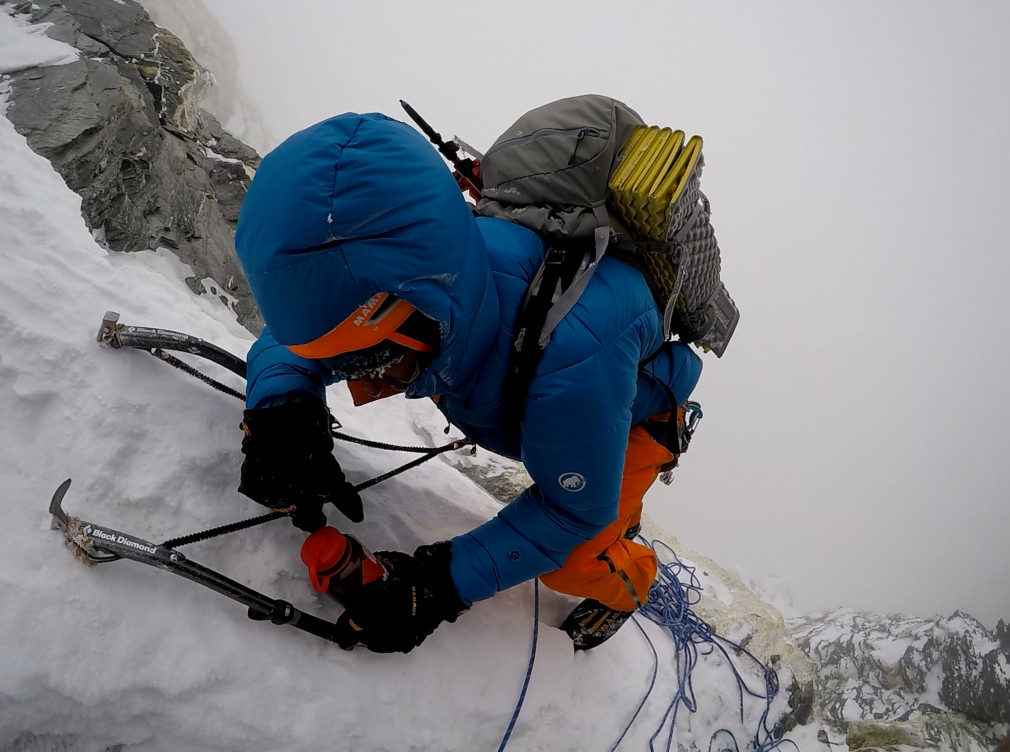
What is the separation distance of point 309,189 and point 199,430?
3.59 ft

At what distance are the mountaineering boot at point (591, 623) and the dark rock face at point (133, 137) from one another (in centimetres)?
333

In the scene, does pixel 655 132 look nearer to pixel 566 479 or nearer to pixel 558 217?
pixel 558 217

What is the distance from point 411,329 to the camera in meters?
1.40

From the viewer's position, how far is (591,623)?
2465 millimetres

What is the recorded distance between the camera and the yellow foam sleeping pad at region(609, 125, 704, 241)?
5.65 feet

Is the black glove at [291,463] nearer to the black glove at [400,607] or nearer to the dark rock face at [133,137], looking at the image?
the black glove at [400,607]

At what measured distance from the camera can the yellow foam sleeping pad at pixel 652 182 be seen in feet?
5.65

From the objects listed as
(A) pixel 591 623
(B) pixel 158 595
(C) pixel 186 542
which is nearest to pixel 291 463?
(C) pixel 186 542

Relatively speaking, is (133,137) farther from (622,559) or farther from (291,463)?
(622,559)

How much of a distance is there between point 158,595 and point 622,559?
4.95 ft

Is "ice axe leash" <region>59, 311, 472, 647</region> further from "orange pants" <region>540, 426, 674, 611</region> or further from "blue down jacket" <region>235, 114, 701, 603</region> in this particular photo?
"orange pants" <region>540, 426, 674, 611</region>

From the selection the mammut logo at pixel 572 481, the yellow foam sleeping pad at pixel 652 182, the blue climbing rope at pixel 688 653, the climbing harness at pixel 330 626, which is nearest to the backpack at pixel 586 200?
the yellow foam sleeping pad at pixel 652 182

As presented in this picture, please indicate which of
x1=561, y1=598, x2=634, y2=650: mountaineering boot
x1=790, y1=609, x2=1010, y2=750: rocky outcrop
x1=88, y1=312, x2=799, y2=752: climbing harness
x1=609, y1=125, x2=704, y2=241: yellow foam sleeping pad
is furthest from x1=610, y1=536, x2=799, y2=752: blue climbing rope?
x1=609, y1=125, x2=704, y2=241: yellow foam sleeping pad

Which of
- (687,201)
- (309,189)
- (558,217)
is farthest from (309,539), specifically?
(687,201)
